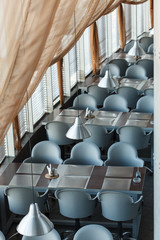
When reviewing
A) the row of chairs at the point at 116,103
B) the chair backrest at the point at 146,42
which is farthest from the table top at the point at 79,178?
the chair backrest at the point at 146,42

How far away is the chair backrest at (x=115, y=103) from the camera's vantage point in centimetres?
1103

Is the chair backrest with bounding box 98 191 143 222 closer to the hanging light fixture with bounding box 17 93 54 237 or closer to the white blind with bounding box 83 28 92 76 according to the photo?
the hanging light fixture with bounding box 17 93 54 237

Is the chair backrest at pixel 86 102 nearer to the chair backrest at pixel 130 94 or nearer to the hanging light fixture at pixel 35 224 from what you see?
the chair backrest at pixel 130 94

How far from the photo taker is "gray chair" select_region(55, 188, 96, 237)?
718 centimetres

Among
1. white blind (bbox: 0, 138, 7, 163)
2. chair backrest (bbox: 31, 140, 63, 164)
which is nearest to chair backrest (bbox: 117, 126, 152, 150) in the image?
chair backrest (bbox: 31, 140, 63, 164)

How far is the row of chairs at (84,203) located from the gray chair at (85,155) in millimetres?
1292

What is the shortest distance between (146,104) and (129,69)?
9.44 ft

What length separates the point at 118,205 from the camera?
7.04 m

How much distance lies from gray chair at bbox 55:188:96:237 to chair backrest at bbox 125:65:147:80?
22.2ft

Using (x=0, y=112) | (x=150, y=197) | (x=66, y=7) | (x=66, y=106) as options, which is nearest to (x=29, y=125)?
(x=66, y=106)

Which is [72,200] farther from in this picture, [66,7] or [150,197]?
[66,7]

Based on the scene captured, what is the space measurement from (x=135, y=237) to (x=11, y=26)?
555 centimetres

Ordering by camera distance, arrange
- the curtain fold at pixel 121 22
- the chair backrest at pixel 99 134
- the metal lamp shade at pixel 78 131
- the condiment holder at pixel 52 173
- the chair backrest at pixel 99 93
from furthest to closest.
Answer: the curtain fold at pixel 121 22 → the chair backrest at pixel 99 93 → the chair backrest at pixel 99 134 → the condiment holder at pixel 52 173 → the metal lamp shade at pixel 78 131

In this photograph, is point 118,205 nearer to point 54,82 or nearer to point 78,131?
point 78,131
